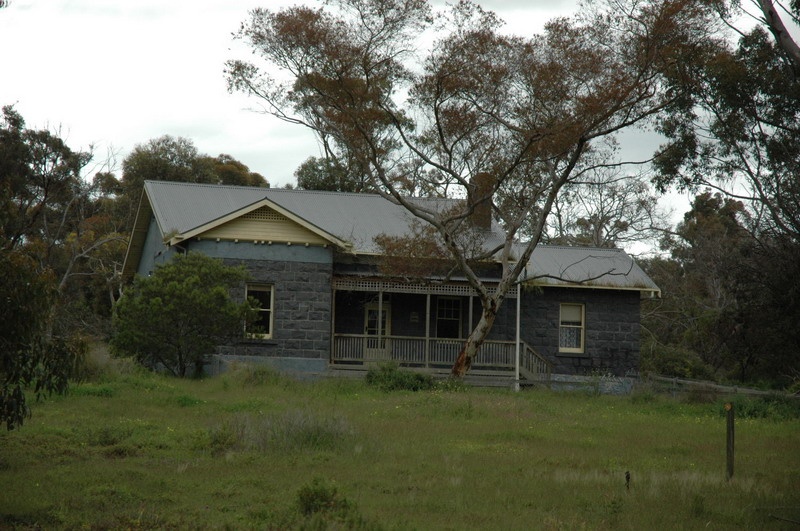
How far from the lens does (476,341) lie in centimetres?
2631

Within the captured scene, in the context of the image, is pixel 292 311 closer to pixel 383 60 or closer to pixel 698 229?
pixel 383 60

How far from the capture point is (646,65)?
23.2 m

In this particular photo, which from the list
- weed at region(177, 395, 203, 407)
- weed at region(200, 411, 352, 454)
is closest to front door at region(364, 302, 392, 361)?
weed at region(177, 395, 203, 407)

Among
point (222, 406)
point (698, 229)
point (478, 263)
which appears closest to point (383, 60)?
point (478, 263)

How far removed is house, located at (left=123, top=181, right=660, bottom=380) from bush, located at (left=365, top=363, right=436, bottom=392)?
8.82ft

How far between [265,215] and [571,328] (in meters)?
11.0

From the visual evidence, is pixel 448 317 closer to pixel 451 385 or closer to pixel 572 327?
pixel 572 327

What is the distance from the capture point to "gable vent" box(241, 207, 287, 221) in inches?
1061

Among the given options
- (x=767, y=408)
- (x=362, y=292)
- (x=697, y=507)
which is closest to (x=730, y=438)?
(x=697, y=507)

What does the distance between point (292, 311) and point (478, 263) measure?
583 cm

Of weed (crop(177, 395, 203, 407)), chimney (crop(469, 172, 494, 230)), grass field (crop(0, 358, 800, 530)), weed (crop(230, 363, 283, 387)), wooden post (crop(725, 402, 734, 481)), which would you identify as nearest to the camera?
grass field (crop(0, 358, 800, 530))

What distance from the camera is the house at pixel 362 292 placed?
1066 inches

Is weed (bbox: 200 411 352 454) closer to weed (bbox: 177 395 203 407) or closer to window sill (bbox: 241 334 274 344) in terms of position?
weed (bbox: 177 395 203 407)

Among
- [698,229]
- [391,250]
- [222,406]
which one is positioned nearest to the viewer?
[222,406]
